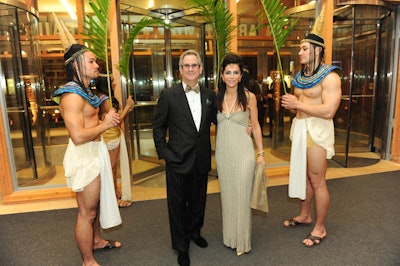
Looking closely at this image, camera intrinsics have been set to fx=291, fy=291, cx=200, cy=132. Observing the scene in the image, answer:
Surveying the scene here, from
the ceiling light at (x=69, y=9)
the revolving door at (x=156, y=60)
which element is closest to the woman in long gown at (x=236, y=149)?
the revolving door at (x=156, y=60)

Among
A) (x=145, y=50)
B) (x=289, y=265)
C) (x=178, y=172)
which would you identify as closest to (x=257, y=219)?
(x=289, y=265)

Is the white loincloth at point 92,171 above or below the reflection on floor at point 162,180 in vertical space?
above

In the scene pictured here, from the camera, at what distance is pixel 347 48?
5629 millimetres

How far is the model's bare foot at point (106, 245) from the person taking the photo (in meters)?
2.66

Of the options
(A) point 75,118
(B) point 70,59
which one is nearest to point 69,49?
(B) point 70,59

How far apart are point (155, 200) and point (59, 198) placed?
1331 mm

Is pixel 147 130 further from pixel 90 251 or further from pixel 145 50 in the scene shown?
pixel 90 251

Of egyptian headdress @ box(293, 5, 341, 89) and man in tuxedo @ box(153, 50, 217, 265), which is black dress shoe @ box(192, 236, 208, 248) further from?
egyptian headdress @ box(293, 5, 341, 89)

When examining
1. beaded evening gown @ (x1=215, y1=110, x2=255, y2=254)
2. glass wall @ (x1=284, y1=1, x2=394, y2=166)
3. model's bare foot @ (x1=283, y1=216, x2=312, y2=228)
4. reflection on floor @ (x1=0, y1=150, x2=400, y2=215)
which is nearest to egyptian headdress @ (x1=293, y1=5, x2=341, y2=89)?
beaded evening gown @ (x1=215, y1=110, x2=255, y2=254)

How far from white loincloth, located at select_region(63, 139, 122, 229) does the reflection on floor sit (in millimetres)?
1569

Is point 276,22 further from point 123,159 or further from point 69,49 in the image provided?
point 123,159

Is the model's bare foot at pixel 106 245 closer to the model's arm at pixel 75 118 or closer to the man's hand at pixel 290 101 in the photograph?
the model's arm at pixel 75 118

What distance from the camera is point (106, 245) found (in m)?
2.68

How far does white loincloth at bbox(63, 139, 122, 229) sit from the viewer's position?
2.10 m
